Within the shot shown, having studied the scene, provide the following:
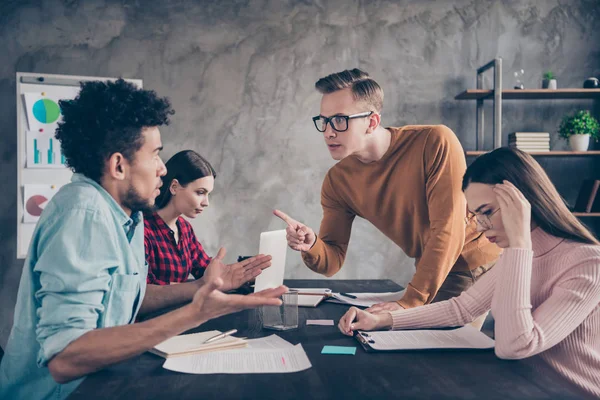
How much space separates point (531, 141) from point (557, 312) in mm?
2874

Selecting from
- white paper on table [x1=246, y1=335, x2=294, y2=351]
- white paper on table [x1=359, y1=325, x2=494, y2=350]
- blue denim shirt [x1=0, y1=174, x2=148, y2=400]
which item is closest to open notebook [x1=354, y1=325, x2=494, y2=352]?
white paper on table [x1=359, y1=325, x2=494, y2=350]

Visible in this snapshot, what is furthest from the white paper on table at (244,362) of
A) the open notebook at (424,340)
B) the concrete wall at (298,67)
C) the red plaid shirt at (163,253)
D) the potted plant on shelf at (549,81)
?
the potted plant on shelf at (549,81)

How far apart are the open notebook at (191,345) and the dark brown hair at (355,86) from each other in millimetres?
1152

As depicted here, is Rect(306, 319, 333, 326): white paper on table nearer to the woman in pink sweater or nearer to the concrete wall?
the woman in pink sweater

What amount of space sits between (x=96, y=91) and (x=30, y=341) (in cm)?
67

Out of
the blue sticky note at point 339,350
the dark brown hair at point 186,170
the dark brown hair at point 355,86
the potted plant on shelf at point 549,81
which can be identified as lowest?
the blue sticky note at point 339,350

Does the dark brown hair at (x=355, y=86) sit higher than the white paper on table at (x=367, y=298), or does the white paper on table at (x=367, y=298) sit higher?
the dark brown hair at (x=355, y=86)

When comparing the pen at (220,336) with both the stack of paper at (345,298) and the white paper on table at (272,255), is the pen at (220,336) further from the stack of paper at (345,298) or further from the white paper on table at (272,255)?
the stack of paper at (345,298)

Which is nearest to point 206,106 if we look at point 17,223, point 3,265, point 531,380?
point 17,223

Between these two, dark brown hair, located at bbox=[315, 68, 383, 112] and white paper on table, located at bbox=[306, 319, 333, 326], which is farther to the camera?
dark brown hair, located at bbox=[315, 68, 383, 112]

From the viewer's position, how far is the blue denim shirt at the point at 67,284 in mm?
1159

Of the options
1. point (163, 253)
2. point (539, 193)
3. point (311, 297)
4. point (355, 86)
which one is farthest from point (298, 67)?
point (539, 193)

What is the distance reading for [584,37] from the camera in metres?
4.13

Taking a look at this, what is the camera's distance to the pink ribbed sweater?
126 cm
